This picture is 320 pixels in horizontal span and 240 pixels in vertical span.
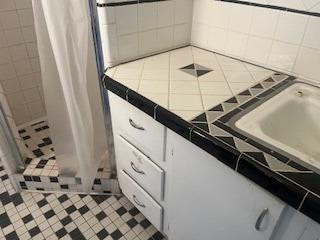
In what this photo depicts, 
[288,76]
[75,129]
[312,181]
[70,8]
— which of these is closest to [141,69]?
[70,8]

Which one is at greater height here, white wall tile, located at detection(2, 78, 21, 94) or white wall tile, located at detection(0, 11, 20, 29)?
white wall tile, located at detection(0, 11, 20, 29)

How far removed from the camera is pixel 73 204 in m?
1.50

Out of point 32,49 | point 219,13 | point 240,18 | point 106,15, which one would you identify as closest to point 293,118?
point 240,18

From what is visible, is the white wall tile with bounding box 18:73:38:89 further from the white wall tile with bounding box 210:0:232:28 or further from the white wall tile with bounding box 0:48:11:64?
the white wall tile with bounding box 210:0:232:28

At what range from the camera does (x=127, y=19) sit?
1.11 m

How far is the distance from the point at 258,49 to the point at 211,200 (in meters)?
0.69

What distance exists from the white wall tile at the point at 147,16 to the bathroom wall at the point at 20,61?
104cm

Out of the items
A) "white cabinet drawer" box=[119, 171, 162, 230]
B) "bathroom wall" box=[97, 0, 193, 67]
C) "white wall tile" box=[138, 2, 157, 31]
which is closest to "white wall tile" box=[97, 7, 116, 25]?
"bathroom wall" box=[97, 0, 193, 67]

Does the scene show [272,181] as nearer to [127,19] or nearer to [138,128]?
[138,128]

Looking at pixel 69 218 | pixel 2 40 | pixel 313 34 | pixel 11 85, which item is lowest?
pixel 69 218

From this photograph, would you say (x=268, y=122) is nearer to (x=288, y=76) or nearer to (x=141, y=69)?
(x=288, y=76)

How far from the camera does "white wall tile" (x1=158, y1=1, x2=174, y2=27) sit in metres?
1.20

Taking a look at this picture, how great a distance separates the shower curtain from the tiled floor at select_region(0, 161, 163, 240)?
0.14 metres

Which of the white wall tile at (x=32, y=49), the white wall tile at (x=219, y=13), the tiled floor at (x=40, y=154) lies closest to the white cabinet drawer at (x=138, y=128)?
the tiled floor at (x=40, y=154)
